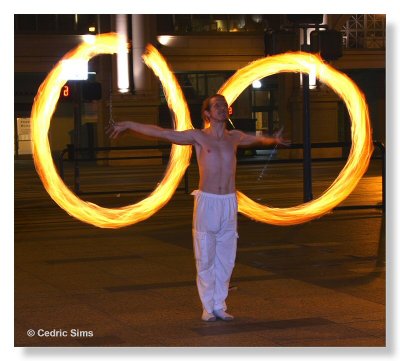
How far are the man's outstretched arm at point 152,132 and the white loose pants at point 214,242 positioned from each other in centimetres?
40

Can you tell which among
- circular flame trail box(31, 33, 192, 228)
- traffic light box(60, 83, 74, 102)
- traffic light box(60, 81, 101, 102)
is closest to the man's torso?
circular flame trail box(31, 33, 192, 228)

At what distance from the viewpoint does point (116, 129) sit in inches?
307

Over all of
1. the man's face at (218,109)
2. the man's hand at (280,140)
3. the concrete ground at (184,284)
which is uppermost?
the man's face at (218,109)

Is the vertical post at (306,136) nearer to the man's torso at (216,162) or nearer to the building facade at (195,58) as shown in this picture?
the building facade at (195,58)

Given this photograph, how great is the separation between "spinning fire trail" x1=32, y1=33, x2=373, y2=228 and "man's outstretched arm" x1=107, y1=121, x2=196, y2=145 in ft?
4.71

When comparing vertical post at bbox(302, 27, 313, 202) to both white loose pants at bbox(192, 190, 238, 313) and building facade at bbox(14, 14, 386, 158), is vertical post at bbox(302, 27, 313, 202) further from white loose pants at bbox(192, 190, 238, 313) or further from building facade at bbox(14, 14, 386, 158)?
white loose pants at bbox(192, 190, 238, 313)

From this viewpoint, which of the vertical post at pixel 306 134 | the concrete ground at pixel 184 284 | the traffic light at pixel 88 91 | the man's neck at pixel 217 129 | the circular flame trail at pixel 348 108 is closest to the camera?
the concrete ground at pixel 184 284

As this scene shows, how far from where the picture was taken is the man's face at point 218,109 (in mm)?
8180

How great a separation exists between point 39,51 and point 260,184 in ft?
43.6

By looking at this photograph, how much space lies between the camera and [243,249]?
1257 cm

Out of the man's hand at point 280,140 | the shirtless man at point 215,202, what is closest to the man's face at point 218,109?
the shirtless man at point 215,202

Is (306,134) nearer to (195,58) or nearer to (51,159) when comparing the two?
(51,159)

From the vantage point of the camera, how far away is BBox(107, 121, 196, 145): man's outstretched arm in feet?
25.6
